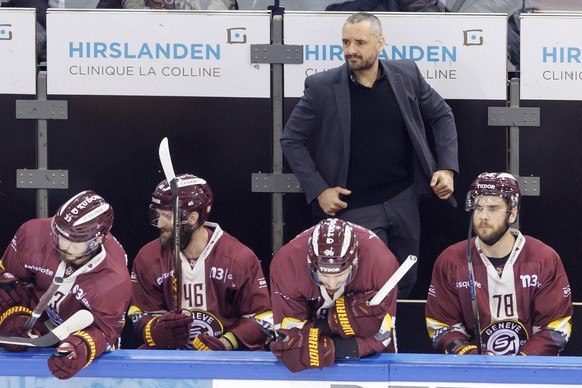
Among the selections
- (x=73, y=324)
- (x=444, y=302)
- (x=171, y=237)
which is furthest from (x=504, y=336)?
(x=73, y=324)

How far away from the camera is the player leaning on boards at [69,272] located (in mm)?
4836

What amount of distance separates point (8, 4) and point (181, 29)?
3.19 feet

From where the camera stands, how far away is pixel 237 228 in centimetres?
616

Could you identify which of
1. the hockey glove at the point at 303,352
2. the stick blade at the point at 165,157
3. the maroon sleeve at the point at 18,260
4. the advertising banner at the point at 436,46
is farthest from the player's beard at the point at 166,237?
the hockey glove at the point at 303,352

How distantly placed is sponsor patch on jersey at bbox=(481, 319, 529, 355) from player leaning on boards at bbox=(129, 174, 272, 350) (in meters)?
1.01

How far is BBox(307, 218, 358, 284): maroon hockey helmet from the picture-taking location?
15.3 ft

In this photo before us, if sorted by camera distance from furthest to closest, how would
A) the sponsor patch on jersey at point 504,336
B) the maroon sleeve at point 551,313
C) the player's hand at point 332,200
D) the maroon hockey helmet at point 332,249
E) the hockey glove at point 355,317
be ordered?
the player's hand at point 332,200 < the sponsor patch on jersey at point 504,336 < the maroon sleeve at point 551,313 < the maroon hockey helmet at point 332,249 < the hockey glove at point 355,317

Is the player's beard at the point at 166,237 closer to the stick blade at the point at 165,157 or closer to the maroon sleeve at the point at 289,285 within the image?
the stick blade at the point at 165,157

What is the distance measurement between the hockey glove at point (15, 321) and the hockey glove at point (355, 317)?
1302mm

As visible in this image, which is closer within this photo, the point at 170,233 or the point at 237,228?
the point at 170,233

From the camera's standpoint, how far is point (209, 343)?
5387 mm

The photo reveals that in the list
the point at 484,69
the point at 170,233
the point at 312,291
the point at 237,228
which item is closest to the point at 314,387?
the point at 312,291

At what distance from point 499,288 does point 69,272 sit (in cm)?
194

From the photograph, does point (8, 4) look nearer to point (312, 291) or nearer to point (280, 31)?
point (280, 31)
